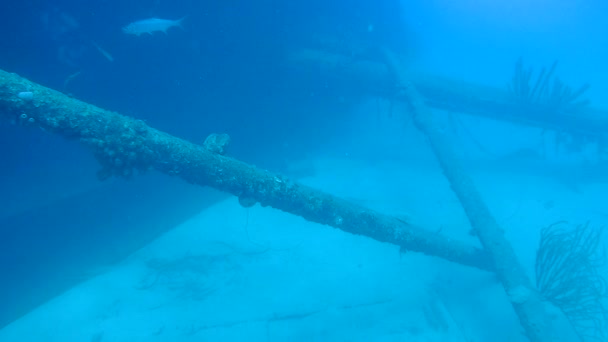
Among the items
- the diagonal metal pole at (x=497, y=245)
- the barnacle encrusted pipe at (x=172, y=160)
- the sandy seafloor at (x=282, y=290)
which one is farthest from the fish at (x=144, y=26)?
the diagonal metal pole at (x=497, y=245)

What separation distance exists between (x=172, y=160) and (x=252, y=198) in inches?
38.6

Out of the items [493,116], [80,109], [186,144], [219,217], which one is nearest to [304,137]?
[219,217]

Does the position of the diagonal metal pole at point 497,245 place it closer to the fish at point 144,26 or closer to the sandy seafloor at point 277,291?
the sandy seafloor at point 277,291

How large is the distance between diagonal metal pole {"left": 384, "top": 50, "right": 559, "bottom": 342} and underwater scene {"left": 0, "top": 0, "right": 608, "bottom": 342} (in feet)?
0.10

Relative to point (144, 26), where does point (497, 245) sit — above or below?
below

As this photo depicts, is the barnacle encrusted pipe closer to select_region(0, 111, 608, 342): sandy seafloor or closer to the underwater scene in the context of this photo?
the underwater scene

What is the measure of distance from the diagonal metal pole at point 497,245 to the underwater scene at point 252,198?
32mm

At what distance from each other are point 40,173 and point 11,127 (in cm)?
93

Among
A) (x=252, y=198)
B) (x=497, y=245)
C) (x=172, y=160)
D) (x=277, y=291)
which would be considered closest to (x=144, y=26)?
(x=172, y=160)

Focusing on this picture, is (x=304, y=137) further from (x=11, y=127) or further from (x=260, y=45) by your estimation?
(x=11, y=127)

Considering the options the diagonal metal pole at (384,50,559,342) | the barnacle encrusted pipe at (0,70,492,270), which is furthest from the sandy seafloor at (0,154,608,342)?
the barnacle encrusted pipe at (0,70,492,270)

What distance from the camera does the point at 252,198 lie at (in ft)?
13.4

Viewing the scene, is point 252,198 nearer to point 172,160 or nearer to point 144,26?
point 172,160

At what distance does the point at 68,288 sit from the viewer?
661 centimetres
